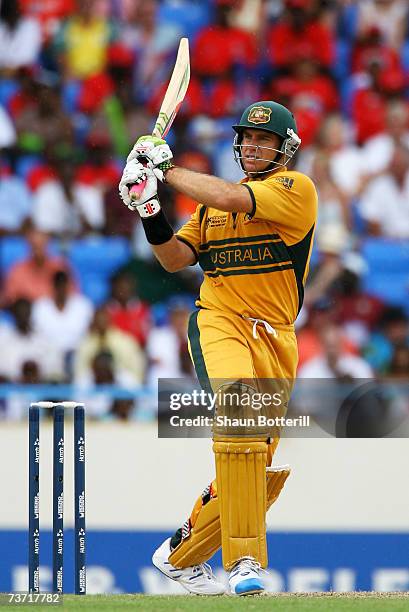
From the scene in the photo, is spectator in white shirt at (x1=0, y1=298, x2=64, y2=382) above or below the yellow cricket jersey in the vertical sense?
above

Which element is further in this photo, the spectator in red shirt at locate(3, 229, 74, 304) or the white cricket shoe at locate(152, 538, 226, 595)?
the spectator in red shirt at locate(3, 229, 74, 304)

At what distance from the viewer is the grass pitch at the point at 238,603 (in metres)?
3.82

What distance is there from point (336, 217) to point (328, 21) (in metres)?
1.87

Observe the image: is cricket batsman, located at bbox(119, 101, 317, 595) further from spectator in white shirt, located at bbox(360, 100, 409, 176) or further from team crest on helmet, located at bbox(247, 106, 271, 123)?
spectator in white shirt, located at bbox(360, 100, 409, 176)

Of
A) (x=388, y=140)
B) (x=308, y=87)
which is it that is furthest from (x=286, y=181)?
(x=308, y=87)

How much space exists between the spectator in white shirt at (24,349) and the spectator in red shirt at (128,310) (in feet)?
1.54

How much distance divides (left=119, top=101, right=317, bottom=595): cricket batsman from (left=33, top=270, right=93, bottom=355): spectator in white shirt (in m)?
3.65

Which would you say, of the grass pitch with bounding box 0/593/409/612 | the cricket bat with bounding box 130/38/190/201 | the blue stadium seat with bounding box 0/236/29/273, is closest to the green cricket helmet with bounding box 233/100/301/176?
the cricket bat with bounding box 130/38/190/201

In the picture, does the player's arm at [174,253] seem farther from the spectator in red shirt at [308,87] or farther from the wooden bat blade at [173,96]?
the spectator in red shirt at [308,87]

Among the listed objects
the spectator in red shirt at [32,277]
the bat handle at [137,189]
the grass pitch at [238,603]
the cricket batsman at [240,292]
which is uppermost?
the spectator in red shirt at [32,277]

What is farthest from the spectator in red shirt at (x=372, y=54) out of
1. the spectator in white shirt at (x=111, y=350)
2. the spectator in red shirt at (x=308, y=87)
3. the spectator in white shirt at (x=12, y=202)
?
the spectator in white shirt at (x=111, y=350)

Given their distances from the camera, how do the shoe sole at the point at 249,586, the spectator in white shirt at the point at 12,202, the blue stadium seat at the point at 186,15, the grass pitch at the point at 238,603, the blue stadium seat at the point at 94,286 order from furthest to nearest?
1. the blue stadium seat at the point at 186,15
2. the spectator in white shirt at the point at 12,202
3. the blue stadium seat at the point at 94,286
4. the shoe sole at the point at 249,586
5. the grass pitch at the point at 238,603

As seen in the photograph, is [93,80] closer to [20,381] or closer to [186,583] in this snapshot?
[20,381]

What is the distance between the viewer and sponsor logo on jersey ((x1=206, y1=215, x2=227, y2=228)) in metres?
4.58
